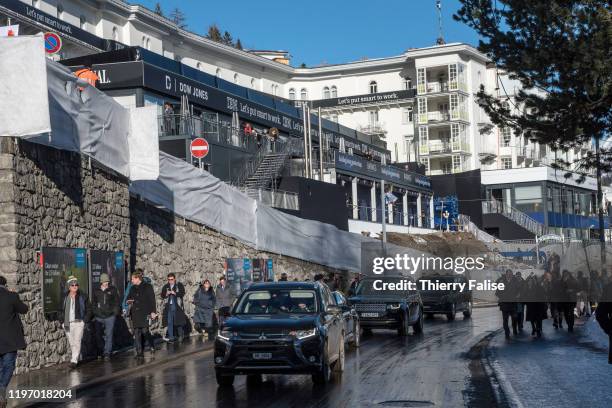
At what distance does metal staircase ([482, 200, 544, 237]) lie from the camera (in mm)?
75812

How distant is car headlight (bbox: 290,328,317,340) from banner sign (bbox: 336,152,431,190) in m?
40.6

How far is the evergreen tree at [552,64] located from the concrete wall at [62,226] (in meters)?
8.55

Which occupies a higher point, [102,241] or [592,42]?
[592,42]

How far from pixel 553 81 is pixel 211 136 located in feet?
83.0

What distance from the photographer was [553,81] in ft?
52.2

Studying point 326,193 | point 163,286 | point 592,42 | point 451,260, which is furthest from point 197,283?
point 451,260

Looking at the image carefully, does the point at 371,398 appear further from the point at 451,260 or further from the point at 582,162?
the point at 451,260

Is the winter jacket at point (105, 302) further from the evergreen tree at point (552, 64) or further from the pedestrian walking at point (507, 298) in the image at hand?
the pedestrian walking at point (507, 298)

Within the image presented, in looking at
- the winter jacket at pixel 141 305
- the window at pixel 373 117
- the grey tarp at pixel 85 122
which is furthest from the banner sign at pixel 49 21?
the window at pixel 373 117

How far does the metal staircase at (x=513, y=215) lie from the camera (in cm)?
7581

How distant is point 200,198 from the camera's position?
1080 inches

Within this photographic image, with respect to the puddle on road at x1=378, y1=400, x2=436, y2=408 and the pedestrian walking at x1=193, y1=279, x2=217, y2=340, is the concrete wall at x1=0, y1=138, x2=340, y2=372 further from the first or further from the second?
the puddle on road at x1=378, y1=400, x2=436, y2=408

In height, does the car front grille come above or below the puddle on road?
above

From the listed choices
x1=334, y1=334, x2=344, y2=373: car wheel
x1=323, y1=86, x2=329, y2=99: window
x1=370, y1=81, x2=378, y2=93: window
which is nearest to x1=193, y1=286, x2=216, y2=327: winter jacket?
x1=334, y1=334, x2=344, y2=373: car wheel
